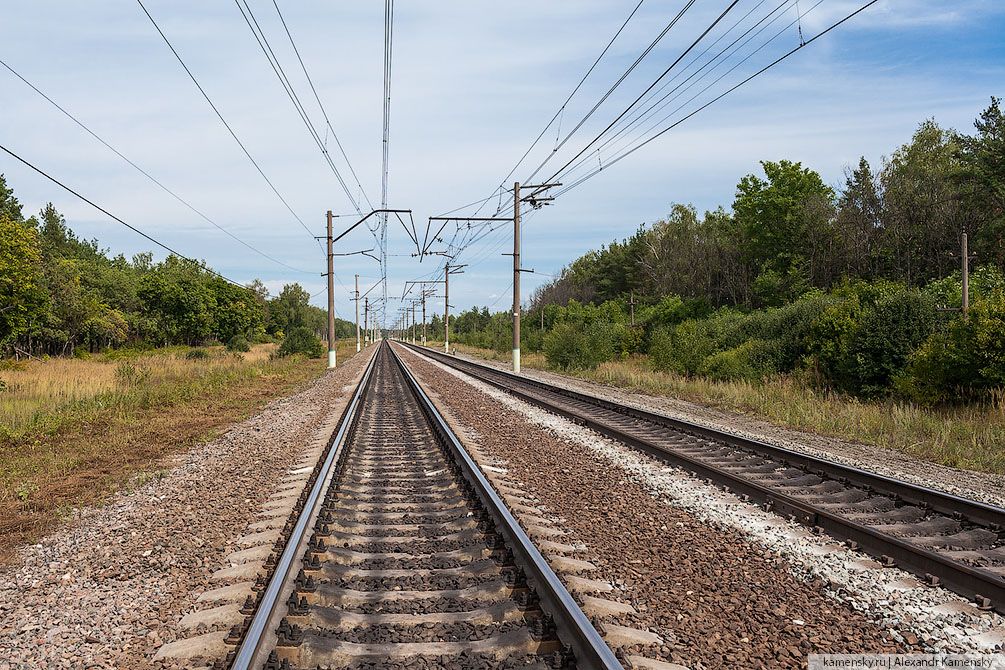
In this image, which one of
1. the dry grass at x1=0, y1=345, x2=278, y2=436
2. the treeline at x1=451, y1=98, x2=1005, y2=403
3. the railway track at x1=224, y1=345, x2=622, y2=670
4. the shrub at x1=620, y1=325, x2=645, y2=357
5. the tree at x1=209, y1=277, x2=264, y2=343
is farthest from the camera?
the tree at x1=209, y1=277, x2=264, y2=343

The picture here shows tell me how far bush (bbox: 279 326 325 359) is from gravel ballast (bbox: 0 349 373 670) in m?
42.3

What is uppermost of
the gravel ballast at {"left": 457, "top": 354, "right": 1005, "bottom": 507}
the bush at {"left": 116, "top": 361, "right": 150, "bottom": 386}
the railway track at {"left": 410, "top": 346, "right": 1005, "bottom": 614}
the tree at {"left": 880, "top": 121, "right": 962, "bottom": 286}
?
the tree at {"left": 880, "top": 121, "right": 962, "bottom": 286}

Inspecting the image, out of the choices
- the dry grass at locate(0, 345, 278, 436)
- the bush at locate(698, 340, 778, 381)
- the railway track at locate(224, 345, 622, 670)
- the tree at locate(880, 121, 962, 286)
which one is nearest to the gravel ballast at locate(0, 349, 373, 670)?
the railway track at locate(224, 345, 622, 670)

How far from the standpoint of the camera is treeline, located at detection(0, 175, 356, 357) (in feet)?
88.1

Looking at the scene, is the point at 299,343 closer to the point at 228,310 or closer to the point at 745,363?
the point at 228,310

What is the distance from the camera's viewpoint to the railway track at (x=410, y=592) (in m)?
3.38

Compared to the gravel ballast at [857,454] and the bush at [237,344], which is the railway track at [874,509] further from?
the bush at [237,344]

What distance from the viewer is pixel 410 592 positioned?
4.27 meters

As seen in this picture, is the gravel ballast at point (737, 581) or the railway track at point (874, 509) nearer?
the gravel ballast at point (737, 581)

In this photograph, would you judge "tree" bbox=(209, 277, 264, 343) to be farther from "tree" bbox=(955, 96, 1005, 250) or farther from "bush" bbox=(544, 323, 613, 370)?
"tree" bbox=(955, 96, 1005, 250)

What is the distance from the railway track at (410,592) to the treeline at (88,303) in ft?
84.2

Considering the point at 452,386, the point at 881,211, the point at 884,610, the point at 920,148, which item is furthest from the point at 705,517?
the point at 920,148

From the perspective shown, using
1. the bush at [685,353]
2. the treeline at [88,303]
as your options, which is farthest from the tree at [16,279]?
the bush at [685,353]

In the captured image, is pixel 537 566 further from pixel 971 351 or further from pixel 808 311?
pixel 808 311
